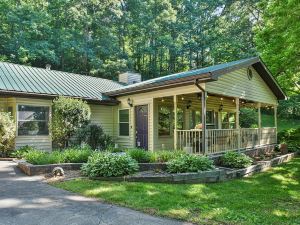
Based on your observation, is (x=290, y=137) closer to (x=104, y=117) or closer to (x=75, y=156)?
(x=104, y=117)

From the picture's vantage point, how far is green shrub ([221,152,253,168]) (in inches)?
384

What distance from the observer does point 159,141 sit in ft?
41.7

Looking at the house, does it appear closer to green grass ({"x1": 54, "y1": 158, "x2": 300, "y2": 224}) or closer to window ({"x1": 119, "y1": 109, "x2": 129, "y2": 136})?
window ({"x1": 119, "y1": 109, "x2": 129, "y2": 136})

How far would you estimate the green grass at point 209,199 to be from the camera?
4828mm

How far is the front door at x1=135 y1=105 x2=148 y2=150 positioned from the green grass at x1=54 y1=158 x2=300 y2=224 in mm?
5416

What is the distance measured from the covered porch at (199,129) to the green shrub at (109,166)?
2.87 meters

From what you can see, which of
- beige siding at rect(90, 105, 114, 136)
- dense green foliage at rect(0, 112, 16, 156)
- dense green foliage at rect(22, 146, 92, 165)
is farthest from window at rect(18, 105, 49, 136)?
dense green foliage at rect(22, 146, 92, 165)

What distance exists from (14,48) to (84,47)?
6.58 m

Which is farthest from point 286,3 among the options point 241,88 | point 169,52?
point 169,52

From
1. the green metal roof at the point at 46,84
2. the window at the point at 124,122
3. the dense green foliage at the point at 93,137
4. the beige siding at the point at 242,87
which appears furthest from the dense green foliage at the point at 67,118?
the beige siding at the point at 242,87

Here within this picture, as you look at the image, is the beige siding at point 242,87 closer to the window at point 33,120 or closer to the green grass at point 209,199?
the green grass at point 209,199

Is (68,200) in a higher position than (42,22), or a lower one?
lower

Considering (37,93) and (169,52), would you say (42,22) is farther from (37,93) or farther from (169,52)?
(37,93)

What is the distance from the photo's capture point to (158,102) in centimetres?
1269
